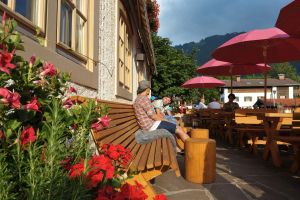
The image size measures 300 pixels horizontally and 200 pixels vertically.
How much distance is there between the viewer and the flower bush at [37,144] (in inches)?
50.7

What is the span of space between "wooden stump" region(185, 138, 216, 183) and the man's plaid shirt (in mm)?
943

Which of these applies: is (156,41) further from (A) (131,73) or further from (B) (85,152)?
(B) (85,152)

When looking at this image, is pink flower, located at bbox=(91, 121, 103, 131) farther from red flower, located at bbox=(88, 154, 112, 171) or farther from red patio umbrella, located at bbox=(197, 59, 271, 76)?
red patio umbrella, located at bbox=(197, 59, 271, 76)

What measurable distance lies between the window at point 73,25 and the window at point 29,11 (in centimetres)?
43

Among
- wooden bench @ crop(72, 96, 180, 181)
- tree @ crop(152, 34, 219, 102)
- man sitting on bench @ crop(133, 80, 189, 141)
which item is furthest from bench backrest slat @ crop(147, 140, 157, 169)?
tree @ crop(152, 34, 219, 102)

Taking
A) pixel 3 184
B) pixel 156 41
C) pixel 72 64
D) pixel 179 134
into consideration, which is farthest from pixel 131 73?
pixel 156 41

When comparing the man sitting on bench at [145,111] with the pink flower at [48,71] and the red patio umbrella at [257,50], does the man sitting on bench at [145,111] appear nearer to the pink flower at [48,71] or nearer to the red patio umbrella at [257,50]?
the red patio umbrella at [257,50]

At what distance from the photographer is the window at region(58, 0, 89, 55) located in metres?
3.78

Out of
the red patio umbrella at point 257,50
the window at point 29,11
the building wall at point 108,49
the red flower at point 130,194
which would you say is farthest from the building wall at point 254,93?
the red flower at point 130,194

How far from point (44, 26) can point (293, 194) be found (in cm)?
335

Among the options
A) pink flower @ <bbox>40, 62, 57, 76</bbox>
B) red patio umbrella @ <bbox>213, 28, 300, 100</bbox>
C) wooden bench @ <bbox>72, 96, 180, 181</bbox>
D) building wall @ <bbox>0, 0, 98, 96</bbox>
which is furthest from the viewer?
red patio umbrella @ <bbox>213, 28, 300, 100</bbox>

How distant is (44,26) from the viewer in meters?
3.08

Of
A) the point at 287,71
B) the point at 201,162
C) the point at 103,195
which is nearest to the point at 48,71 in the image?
the point at 103,195

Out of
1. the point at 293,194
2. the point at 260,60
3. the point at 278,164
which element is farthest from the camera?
the point at 260,60
